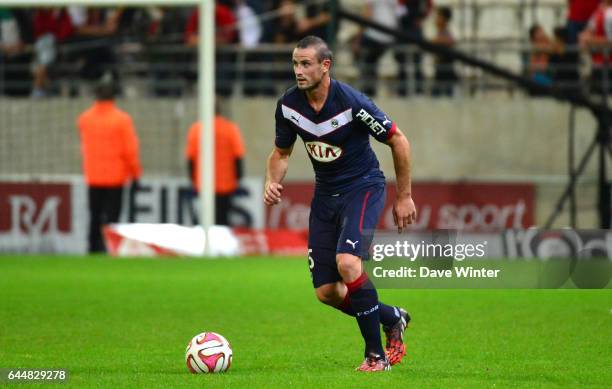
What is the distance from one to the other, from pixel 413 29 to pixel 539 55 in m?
2.03

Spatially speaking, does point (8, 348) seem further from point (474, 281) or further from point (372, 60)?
point (372, 60)

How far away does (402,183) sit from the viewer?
812 cm

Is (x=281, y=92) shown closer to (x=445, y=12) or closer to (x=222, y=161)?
(x=222, y=161)

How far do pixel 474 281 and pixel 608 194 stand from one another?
11.6 metres

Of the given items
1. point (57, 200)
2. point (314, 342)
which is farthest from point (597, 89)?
point (314, 342)

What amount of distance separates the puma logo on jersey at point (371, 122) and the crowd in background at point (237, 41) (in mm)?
12592

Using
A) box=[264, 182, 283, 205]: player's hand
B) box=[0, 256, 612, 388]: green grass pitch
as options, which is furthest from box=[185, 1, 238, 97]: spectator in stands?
box=[264, 182, 283, 205]: player's hand

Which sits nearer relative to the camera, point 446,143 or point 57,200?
point 57,200

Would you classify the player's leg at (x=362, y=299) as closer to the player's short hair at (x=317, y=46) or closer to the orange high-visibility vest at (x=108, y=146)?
the player's short hair at (x=317, y=46)

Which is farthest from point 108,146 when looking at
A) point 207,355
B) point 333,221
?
point 207,355

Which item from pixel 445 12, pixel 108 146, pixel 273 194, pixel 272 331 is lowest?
pixel 272 331

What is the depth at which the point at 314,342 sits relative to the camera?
986 centimetres

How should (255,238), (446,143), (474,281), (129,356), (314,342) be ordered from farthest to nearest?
1. (446,143)
2. (255,238)
3. (314,342)
4. (129,356)
5. (474,281)

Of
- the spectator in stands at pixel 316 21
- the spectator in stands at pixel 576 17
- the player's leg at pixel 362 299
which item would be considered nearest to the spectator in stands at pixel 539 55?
the spectator in stands at pixel 576 17
